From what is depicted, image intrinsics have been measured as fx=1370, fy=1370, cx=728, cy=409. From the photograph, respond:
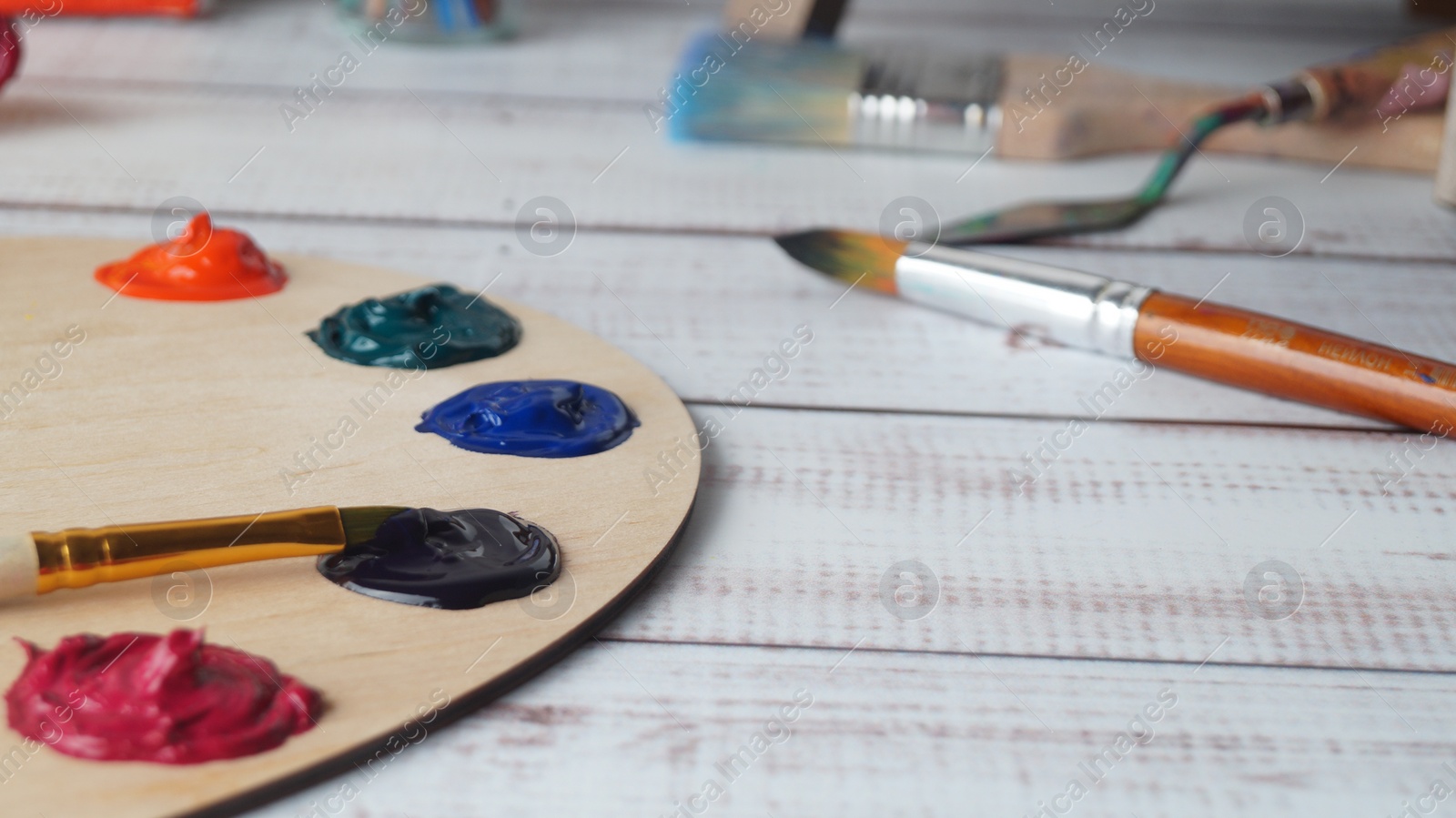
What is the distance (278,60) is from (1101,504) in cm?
81

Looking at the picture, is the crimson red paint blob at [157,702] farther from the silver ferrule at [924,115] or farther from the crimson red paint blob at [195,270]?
the silver ferrule at [924,115]

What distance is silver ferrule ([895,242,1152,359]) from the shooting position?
24.3 inches

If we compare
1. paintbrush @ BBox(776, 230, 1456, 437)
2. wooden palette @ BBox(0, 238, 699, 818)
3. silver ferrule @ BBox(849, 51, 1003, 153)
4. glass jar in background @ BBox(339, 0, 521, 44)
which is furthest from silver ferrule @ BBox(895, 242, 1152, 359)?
glass jar in background @ BBox(339, 0, 521, 44)

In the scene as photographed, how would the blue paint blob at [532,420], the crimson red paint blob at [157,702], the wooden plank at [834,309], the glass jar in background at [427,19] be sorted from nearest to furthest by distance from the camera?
1. the crimson red paint blob at [157,702]
2. the blue paint blob at [532,420]
3. the wooden plank at [834,309]
4. the glass jar in background at [427,19]

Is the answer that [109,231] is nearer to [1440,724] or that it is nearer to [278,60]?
[278,60]

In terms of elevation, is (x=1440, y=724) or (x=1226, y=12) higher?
(x=1440, y=724)

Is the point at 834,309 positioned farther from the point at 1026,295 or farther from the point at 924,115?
the point at 924,115

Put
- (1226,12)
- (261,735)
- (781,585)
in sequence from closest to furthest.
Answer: (261,735)
(781,585)
(1226,12)

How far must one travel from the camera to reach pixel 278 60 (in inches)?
42.5

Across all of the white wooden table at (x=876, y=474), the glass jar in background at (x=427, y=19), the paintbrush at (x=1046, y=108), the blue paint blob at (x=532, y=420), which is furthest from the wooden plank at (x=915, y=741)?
the glass jar in background at (x=427, y=19)

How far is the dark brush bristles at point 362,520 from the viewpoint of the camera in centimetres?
42

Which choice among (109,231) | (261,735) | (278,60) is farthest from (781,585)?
(278,60)

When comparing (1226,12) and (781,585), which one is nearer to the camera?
(781,585)

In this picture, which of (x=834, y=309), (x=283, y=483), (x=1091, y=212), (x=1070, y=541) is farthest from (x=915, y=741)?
(x=1091, y=212)
